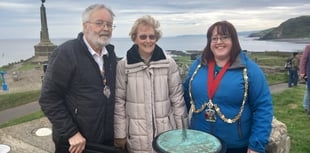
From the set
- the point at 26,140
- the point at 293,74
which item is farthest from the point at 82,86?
the point at 293,74

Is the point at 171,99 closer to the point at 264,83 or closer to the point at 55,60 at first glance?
the point at 264,83

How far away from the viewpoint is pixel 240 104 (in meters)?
3.21

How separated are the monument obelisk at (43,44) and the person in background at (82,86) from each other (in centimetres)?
2518

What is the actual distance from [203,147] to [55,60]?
166 cm

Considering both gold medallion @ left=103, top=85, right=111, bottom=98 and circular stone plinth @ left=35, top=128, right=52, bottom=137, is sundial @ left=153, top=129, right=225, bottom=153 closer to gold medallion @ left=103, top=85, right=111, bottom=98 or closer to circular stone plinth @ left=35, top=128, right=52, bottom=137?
gold medallion @ left=103, top=85, right=111, bottom=98

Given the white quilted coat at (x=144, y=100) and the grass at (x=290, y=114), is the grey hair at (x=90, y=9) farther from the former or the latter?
the grass at (x=290, y=114)

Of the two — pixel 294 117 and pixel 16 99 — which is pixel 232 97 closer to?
pixel 294 117

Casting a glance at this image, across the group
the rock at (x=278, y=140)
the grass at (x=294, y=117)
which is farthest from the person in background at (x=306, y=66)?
the rock at (x=278, y=140)

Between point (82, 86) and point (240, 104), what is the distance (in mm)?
1651

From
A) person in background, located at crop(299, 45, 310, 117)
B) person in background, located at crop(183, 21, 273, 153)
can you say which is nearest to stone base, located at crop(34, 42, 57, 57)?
person in background, located at crop(299, 45, 310, 117)

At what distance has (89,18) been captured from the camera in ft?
10.5

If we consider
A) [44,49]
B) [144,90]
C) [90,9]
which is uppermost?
[90,9]

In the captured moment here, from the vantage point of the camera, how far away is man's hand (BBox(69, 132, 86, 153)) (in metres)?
3.11

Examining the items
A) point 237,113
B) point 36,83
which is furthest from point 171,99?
point 36,83
